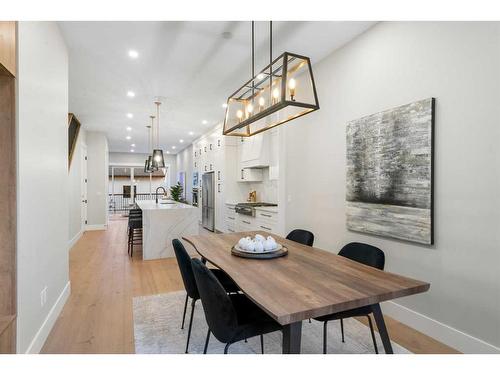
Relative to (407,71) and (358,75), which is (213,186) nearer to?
(358,75)

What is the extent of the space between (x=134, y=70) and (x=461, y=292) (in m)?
4.27

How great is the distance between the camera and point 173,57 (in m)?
3.50

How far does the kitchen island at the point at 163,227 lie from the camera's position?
4.89 meters

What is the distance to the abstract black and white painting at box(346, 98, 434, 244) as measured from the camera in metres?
2.37

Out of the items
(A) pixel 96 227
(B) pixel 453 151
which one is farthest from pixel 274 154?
(A) pixel 96 227

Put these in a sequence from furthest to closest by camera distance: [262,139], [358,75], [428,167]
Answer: [262,139] → [358,75] → [428,167]

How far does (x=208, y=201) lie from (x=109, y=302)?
4.81 metres

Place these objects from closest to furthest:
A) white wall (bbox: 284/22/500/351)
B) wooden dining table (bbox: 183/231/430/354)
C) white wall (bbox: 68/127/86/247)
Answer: wooden dining table (bbox: 183/231/430/354)
white wall (bbox: 284/22/500/351)
white wall (bbox: 68/127/86/247)

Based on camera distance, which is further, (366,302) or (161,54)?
(161,54)

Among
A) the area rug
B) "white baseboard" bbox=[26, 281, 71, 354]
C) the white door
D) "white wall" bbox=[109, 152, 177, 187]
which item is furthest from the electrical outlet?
"white wall" bbox=[109, 152, 177, 187]

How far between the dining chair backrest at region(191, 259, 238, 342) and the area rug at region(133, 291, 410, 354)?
69cm

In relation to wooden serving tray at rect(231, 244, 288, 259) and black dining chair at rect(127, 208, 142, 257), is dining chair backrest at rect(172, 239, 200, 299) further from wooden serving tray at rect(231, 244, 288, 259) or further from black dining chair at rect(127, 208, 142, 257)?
black dining chair at rect(127, 208, 142, 257)

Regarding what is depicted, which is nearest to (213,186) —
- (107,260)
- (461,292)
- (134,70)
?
(107,260)

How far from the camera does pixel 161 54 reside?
3410mm
